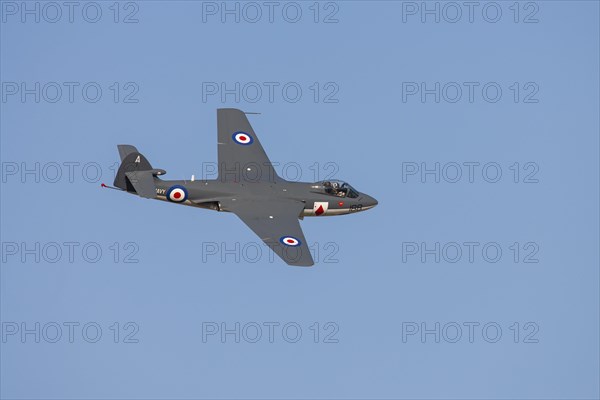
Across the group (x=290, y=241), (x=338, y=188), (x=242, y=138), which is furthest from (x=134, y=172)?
(x=338, y=188)

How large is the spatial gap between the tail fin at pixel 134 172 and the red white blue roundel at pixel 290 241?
8848 millimetres

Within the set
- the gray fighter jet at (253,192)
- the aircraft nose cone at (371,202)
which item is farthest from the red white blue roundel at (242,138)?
the aircraft nose cone at (371,202)

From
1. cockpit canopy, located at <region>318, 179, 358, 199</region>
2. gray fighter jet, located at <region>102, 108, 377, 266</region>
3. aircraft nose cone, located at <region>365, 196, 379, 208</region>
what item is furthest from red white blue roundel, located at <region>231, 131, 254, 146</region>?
aircraft nose cone, located at <region>365, 196, 379, 208</region>

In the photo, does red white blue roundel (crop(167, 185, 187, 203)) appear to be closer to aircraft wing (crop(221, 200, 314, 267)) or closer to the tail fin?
the tail fin

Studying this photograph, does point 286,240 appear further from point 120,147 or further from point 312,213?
point 120,147

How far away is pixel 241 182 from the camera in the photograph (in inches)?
3381

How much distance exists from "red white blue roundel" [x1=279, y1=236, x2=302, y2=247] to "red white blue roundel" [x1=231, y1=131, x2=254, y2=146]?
37.4ft

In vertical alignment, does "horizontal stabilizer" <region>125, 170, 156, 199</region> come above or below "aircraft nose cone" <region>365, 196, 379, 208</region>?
above

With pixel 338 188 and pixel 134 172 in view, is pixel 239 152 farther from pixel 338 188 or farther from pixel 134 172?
pixel 134 172

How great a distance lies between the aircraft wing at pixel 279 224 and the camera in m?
78.2

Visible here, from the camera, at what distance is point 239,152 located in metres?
89.1

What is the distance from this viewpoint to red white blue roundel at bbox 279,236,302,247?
3130 inches

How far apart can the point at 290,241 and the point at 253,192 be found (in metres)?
6.18

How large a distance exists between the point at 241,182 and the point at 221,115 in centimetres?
739
